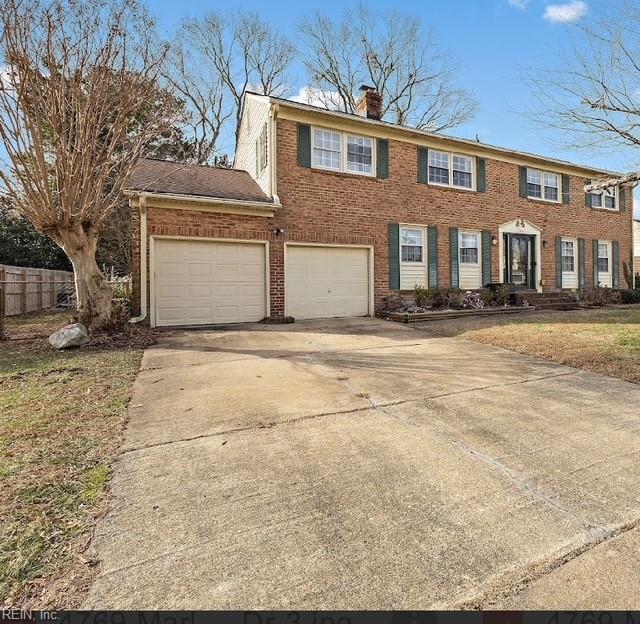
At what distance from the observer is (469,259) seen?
13461 mm

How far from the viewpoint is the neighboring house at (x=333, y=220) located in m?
9.72

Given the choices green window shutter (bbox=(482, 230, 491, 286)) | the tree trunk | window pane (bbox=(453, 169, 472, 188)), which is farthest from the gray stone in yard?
green window shutter (bbox=(482, 230, 491, 286))

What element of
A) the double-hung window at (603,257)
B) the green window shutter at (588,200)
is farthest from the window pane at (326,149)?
the double-hung window at (603,257)

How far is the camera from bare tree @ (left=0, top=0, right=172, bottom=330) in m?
7.07

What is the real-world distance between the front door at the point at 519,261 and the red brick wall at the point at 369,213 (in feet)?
1.81

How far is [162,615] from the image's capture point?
1536mm

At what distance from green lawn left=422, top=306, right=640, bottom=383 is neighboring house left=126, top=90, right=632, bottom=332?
285 centimetres

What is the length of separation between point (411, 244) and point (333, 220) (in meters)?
2.84

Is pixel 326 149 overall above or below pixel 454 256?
above

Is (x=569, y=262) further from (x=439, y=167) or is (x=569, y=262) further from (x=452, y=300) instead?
(x=439, y=167)

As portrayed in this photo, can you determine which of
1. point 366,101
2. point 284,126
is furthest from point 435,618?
point 366,101

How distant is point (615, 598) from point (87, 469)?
298cm

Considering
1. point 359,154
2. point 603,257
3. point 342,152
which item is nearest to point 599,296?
point 603,257

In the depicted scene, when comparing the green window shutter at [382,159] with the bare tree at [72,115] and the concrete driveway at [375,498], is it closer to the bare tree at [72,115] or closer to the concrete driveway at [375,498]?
the bare tree at [72,115]
